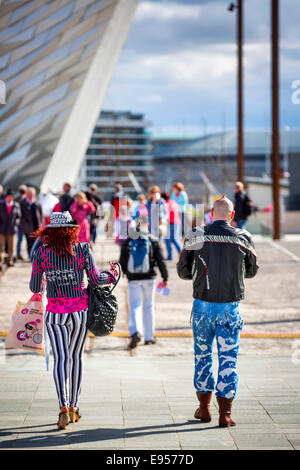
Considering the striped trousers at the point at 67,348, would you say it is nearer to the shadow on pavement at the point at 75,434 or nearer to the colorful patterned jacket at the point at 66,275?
the colorful patterned jacket at the point at 66,275

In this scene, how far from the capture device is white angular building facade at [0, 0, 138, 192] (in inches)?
1217

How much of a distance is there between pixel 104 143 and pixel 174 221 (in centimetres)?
16269

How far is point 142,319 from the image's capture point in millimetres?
10492

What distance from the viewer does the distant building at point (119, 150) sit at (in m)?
174

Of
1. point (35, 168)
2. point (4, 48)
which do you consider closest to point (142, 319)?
point (4, 48)

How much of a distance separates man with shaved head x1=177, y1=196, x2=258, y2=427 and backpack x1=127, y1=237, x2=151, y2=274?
324 cm

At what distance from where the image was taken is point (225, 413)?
20.3ft

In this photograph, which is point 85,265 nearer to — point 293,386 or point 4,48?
point 293,386

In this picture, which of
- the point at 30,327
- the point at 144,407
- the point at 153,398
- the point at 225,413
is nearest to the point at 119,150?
the point at 153,398

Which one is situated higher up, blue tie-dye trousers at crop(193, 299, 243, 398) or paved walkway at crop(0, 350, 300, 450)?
blue tie-dye trousers at crop(193, 299, 243, 398)

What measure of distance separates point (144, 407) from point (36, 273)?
1.48 m

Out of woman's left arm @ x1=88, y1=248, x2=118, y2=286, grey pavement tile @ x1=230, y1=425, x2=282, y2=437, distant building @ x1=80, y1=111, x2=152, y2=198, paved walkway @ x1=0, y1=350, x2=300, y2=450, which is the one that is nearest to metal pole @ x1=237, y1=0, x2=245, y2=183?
paved walkway @ x1=0, y1=350, x2=300, y2=450

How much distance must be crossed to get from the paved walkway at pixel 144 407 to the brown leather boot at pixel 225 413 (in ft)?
0.23

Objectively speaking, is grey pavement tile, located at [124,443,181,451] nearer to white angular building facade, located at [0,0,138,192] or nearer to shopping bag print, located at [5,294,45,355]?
shopping bag print, located at [5,294,45,355]
